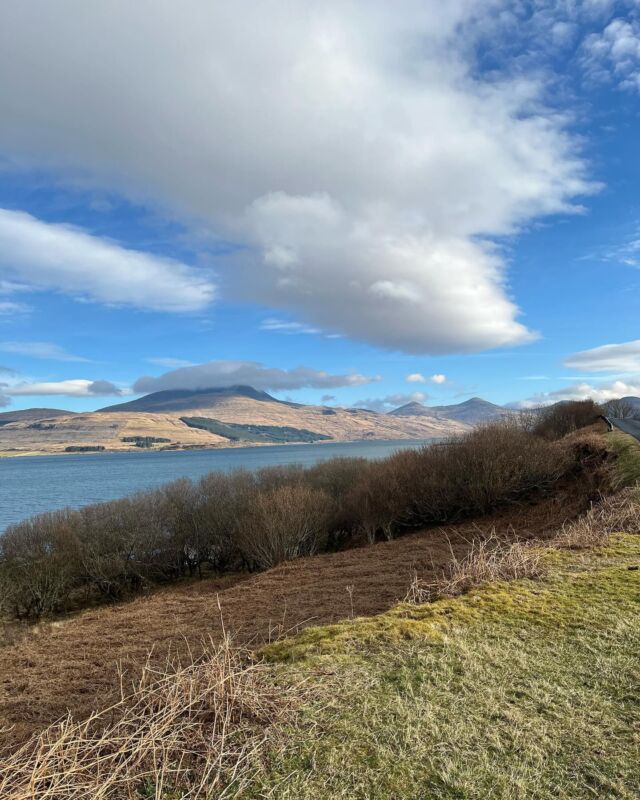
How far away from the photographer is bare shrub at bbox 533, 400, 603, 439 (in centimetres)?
Answer: 5328

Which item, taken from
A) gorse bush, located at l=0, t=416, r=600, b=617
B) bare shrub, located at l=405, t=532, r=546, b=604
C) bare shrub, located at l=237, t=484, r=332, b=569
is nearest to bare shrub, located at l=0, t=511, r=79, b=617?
gorse bush, located at l=0, t=416, r=600, b=617

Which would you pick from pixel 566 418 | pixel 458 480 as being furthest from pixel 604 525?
pixel 566 418

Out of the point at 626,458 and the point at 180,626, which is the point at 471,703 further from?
the point at 626,458

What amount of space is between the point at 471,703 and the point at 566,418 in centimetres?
5723

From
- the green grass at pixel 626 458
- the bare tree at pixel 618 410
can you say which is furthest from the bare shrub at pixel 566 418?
the green grass at pixel 626 458

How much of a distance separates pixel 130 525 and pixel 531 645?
119 feet

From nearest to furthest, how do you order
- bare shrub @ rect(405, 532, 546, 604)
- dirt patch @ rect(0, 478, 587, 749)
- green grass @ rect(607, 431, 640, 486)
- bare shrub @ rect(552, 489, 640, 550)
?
dirt patch @ rect(0, 478, 587, 749) → bare shrub @ rect(405, 532, 546, 604) → bare shrub @ rect(552, 489, 640, 550) → green grass @ rect(607, 431, 640, 486)

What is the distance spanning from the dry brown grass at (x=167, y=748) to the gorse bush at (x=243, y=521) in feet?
94.9

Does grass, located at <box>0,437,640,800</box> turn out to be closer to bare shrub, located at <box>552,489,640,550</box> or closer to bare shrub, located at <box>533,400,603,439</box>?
bare shrub, located at <box>552,489,640,550</box>

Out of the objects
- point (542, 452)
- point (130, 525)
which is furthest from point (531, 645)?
point (130, 525)

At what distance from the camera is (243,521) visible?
37.7 meters

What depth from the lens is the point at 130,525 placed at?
1495 inches

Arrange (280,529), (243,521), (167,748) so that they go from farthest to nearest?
(243,521) → (280,529) → (167,748)

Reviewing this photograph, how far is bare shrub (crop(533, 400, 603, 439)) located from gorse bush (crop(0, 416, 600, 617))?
18.5 meters
